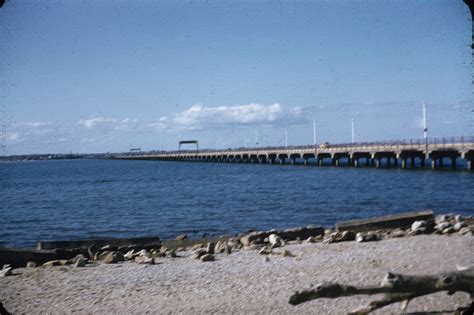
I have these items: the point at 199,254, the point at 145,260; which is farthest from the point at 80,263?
the point at 199,254

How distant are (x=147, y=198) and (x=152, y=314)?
93.4 ft

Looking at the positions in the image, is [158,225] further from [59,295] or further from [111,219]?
[59,295]

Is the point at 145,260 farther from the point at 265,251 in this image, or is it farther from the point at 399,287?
the point at 399,287

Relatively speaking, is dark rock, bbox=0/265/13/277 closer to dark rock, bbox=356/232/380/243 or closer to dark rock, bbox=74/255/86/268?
dark rock, bbox=74/255/86/268

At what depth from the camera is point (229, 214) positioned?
23562 millimetres

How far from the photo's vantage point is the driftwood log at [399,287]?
4.55 m

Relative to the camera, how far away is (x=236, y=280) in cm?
817

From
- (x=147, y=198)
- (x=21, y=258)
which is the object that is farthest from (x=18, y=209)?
(x=21, y=258)

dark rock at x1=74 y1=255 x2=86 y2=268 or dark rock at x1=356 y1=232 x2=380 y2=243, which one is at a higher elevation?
dark rock at x1=356 y1=232 x2=380 y2=243

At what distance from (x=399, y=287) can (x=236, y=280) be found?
3928 millimetres

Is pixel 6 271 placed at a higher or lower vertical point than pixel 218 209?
higher

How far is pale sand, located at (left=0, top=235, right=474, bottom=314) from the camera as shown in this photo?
672cm

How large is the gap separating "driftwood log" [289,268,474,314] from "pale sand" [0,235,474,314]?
54.7 inches

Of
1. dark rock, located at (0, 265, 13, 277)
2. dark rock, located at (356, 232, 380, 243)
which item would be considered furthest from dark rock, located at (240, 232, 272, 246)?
dark rock, located at (0, 265, 13, 277)
